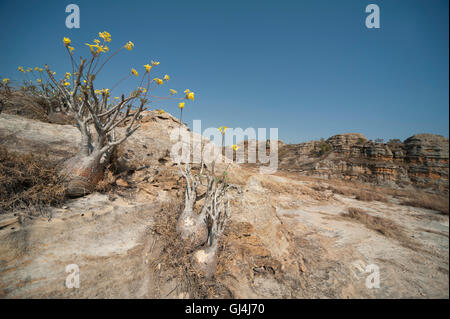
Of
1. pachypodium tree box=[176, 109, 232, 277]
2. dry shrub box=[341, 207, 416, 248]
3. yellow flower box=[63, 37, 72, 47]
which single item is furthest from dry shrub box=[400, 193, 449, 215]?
yellow flower box=[63, 37, 72, 47]

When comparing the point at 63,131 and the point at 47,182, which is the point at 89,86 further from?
the point at 63,131

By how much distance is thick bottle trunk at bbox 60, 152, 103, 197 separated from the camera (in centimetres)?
286

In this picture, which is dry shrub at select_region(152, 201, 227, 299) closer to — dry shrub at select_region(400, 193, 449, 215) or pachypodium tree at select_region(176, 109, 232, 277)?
pachypodium tree at select_region(176, 109, 232, 277)

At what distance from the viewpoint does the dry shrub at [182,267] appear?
2.29 metres

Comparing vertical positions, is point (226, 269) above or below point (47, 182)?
below

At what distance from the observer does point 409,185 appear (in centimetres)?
247

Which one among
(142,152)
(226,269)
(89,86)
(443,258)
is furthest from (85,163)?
(443,258)

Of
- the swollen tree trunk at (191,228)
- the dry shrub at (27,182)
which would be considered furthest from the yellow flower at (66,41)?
the swollen tree trunk at (191,228)

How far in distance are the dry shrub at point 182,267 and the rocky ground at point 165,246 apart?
30 mm

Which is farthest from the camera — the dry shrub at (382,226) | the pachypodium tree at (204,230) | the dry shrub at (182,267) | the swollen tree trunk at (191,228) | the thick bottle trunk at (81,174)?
the dry shrub at (382,226)

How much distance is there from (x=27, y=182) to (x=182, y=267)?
2.92 metres

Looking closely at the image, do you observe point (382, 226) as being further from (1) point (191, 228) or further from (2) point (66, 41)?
(2) point (66, 41)

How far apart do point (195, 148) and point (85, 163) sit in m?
3.23

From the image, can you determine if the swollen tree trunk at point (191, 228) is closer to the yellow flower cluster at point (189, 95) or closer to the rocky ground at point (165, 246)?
the rocky ground at point (165, 246)
